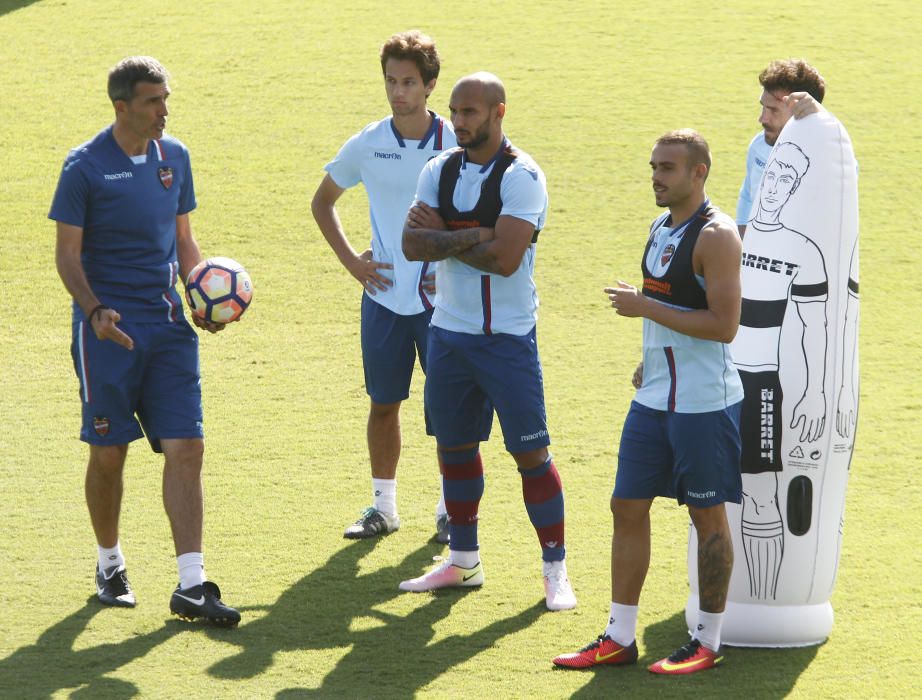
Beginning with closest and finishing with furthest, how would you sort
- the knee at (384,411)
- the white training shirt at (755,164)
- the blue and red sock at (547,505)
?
1. the blue and red sock at (547,505)
2. the white training shirt at (755,164)
3. the knee at (384,411)

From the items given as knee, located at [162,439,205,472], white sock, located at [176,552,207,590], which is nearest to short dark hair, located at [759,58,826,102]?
knee, located at [162,439,205,472]

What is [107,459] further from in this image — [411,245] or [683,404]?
[683,404]

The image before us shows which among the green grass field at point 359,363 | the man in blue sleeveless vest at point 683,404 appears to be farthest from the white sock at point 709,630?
the green grass field at point 359,363

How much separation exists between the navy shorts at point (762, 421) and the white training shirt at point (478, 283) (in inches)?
36.7

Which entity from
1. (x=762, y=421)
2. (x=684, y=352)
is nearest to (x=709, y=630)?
(x=762, y=421)

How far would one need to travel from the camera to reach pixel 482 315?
17.2 ft

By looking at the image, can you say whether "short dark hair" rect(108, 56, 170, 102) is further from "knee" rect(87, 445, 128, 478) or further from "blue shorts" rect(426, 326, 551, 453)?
"blue shorts" rect(426, 326, 551, 453)

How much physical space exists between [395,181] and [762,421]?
2076mm

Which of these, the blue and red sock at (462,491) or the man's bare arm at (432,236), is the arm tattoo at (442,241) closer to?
the man's bare arm at (432,236)

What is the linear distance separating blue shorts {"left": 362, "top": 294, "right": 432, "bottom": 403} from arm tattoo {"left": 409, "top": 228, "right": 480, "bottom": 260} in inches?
37.9

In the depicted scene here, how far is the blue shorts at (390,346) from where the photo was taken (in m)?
6.13

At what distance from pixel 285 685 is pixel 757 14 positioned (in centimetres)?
1455

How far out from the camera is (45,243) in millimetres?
11320

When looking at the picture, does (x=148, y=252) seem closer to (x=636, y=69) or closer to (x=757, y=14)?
(x=636, y=69)
